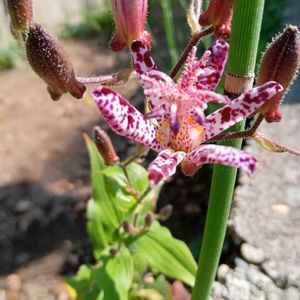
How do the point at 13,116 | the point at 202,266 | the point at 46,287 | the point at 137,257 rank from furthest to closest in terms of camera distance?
the point at 13,116 → the point at 46,287 → the point at 137,257 → the point at 202,266

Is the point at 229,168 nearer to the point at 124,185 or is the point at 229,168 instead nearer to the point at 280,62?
the point at 280,62

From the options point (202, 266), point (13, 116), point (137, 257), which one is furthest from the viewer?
point (13, 116)

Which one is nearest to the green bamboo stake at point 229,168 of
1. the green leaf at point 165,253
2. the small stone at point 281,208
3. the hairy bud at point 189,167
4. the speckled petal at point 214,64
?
the speckled petal at point 214,64

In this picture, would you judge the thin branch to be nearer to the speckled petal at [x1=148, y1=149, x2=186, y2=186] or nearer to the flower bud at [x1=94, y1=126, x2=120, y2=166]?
the speckled petal at [x1=148, y1=149, x2=186, y2=186]

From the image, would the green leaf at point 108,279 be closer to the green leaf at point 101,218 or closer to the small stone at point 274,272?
the green leaf at point 101,218

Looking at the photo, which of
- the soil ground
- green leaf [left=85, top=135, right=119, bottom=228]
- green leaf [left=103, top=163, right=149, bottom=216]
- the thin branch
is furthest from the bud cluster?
the soil ground

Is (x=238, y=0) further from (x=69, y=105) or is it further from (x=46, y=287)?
(x=69, y=105)

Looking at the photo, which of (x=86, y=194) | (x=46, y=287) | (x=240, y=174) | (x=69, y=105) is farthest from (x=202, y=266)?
(x=69, y=105)
